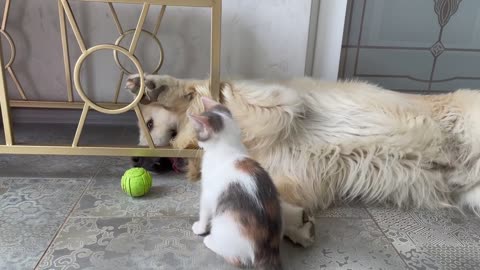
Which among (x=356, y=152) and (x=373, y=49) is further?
(x=373, y=49)

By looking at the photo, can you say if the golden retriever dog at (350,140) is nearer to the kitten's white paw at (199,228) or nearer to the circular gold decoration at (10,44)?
the kitten's white paw at (199,228)

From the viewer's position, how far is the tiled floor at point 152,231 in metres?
0.87

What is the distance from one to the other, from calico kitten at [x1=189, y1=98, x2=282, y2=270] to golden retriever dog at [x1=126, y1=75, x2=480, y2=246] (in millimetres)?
288

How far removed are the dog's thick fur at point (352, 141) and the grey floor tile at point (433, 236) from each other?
6cm

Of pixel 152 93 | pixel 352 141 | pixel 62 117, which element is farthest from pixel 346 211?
pixel 62 117

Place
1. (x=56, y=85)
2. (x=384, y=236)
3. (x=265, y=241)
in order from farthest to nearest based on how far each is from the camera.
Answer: (x=56, y=85) < (x=384, y=236) < (x=265, y=241)

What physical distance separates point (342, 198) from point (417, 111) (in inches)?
14.8

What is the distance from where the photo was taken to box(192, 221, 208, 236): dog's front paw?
0.95m

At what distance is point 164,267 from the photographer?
84 cm

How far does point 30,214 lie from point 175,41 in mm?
913

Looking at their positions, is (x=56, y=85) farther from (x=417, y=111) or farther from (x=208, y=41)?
(x=417, y=111)

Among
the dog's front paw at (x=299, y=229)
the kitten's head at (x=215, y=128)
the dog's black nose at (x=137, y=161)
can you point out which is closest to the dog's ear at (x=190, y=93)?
the dog's black nose at (x=137, y=161)

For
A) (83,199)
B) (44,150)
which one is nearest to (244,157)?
(83,199)

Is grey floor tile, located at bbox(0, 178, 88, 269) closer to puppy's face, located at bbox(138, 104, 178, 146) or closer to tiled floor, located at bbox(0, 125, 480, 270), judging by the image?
tiled floor, located at bbox(0, 125, 480, 270)
